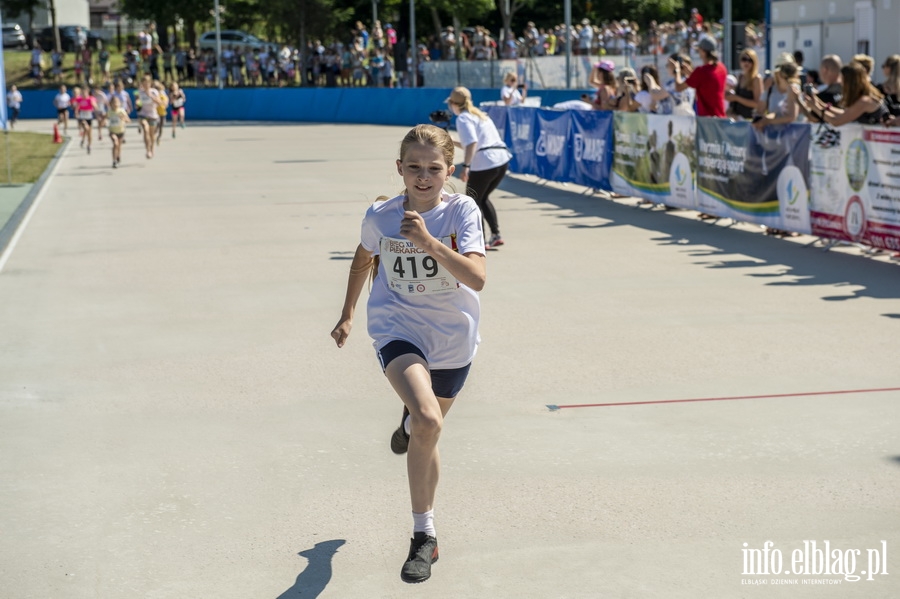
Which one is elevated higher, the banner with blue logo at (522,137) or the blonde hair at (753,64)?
the blonde hair at (753,64)

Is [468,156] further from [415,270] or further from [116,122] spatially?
[116,122]

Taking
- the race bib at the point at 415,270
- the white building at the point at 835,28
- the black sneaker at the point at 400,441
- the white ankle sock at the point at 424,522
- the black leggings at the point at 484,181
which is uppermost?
the white building at the point at 835,28

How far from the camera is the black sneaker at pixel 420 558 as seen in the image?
15.6 ft

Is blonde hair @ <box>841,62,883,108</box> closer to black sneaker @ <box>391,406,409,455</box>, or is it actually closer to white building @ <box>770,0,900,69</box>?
black sneaker @ <box>391,406,409,455</box>

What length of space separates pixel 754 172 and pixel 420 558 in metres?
11.0

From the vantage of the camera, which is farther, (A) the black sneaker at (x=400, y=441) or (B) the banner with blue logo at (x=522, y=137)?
(B) the banner with blue logo at (x=522, y=137)

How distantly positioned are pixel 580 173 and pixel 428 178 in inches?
655

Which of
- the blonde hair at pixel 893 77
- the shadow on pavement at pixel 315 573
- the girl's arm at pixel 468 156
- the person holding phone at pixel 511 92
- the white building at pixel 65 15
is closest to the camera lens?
the shadow on pavement at pixel 315 573

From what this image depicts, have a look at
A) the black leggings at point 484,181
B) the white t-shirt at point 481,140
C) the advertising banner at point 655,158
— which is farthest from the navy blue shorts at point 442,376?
the advertising banner at point 655,158

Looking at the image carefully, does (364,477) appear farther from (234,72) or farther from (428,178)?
(234,72)

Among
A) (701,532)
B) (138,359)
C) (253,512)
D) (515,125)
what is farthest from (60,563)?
(515,125)

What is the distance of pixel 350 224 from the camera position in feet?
56.4

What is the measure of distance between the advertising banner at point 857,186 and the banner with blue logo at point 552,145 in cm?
864

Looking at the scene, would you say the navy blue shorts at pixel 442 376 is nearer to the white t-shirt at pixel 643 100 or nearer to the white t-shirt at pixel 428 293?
the white t-shirt at pixel 428 293
